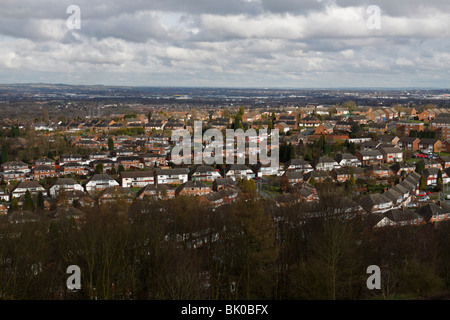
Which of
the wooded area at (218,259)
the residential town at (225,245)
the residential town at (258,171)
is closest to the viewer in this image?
the wooded area at (218,259)

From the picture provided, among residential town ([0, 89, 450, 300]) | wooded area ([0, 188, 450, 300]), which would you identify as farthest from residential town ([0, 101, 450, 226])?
wooded area ([0, 188, 450, 300])

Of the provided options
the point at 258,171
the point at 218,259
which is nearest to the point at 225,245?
the point at 218,259

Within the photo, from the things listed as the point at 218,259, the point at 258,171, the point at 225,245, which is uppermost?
the point at 225,245

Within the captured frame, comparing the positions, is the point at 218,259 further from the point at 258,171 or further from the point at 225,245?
the point at 258,171

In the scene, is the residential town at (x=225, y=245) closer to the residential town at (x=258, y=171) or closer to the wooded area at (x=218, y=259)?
the wooded area at (x=218, y=259)

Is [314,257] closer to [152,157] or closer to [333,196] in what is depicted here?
[333,196]

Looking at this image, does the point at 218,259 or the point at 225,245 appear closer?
the point at 218,259

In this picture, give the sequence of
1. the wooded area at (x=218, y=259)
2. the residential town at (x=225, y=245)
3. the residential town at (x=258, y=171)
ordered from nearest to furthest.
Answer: the wooded area at (x=218, y=259), the residential town at (x=225, y=245), the residential town at (x=258, y=171)

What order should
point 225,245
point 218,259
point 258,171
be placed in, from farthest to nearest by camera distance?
point 258,171, point 225,245, point 218,259

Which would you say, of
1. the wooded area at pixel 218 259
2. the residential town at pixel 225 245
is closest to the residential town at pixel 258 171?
the residential town at pixel 225 245
